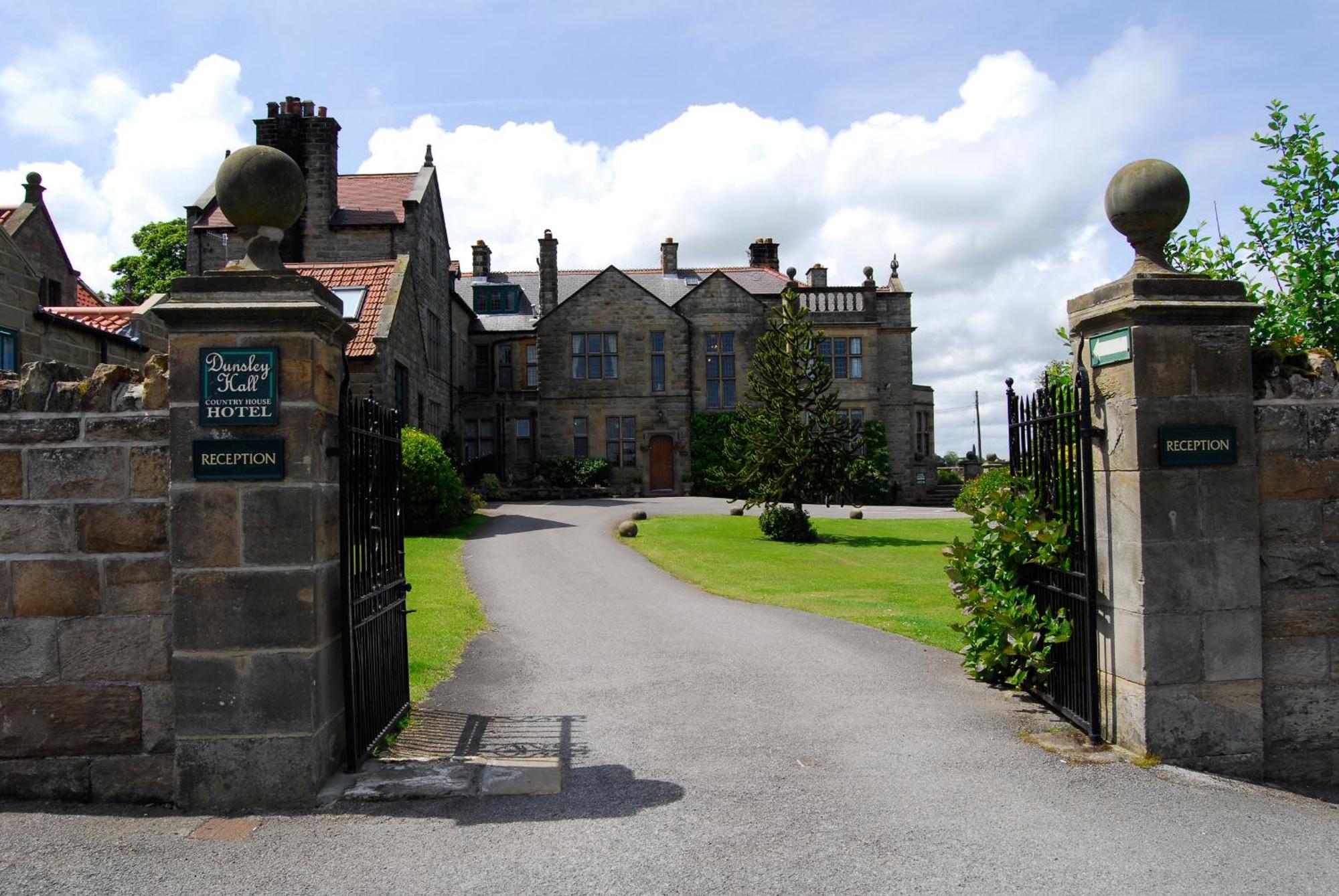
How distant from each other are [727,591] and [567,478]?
24196 mm

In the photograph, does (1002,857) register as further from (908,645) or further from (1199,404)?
(908,645)

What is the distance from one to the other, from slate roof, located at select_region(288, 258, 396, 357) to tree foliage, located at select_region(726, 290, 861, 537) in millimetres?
9875

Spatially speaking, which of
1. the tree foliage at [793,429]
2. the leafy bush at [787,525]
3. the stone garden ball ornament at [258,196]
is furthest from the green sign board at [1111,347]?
the tree foliage at [793,429]

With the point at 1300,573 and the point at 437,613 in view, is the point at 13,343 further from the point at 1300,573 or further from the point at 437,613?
the point at 1300,573

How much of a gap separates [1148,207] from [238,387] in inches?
224

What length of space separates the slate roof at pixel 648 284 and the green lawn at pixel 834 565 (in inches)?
648

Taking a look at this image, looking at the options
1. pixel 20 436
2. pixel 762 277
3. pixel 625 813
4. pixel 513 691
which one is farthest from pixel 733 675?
pixel 762 277

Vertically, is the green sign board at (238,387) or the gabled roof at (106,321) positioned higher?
the gabled roof at (106,321)

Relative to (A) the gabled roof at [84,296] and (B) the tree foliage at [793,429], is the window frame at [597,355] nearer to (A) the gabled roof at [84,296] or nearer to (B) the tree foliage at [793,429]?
(B) the tree foliage at [793,429]

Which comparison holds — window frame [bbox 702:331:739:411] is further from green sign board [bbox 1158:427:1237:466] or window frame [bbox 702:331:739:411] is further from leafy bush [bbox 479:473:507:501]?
green sign board [bbox 1158:427:1237:466]

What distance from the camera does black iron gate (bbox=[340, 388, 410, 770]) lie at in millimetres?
5727

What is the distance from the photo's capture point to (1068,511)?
6762 millimetres

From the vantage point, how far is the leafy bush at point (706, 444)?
39.3 meters

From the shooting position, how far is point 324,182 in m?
30.8
